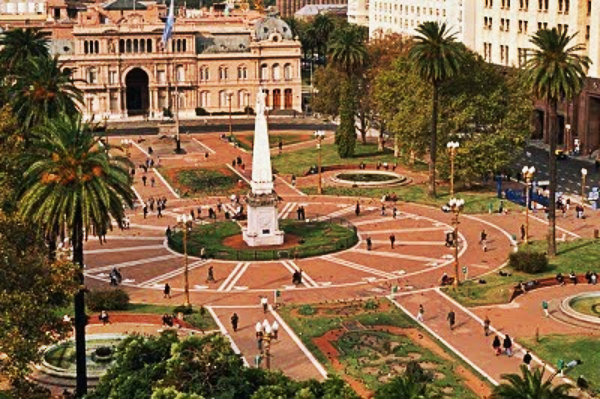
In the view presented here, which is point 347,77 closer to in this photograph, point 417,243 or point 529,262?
point 417,243

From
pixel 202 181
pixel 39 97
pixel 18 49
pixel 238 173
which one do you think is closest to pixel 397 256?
pixel 39 97

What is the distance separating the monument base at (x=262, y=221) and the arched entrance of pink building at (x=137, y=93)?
284 feet

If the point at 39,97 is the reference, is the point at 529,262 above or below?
below

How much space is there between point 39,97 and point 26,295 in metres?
26.3

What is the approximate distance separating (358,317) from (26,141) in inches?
933

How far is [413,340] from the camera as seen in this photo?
59.6 meters

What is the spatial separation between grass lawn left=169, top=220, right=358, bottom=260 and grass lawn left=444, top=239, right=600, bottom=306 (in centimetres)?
1390

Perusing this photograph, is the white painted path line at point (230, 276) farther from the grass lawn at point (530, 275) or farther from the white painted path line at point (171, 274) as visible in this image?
the grass lawn at point (530, 275)

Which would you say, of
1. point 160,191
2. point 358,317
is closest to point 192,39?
point 160,191

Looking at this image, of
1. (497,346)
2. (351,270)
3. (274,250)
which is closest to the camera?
(497,346)

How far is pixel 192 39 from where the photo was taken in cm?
16275

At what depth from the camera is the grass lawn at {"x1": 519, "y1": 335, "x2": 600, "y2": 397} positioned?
5366 cm

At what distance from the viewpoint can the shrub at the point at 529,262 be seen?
73375mm

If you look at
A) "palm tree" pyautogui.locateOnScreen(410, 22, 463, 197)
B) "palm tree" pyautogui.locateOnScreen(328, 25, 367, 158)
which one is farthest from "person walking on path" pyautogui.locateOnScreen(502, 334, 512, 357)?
"palm tree" pyautogui.locateOnScreen(328, 25, 367, 158)
